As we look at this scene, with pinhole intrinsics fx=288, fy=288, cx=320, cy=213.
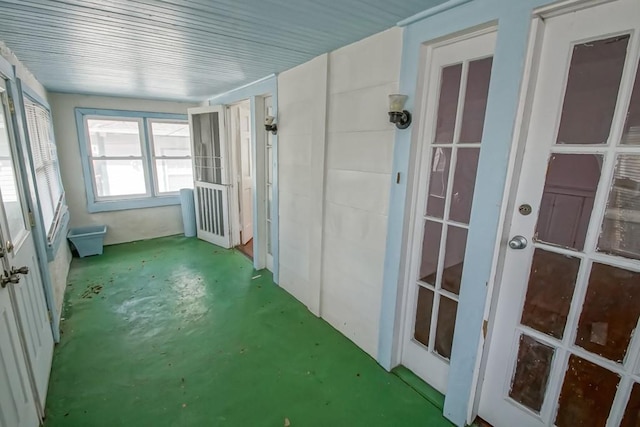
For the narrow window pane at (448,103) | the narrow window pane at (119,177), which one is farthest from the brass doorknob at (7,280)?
the narrow window pane at (119,177)

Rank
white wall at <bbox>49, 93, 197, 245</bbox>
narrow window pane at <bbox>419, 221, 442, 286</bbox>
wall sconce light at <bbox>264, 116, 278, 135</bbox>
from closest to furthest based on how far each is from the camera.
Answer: narrow window pane at <bbox>419, 221, 442, 286</bbox> → wall sconce light at <bbox>264, 116, 278, 135</bbox> → white wall at <bbox>49, 93, 197, 245</bbox>

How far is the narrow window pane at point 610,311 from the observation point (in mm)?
1166

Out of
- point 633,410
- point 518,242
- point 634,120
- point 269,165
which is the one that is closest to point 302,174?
point 269,165

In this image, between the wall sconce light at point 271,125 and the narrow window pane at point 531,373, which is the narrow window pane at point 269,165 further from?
the narrow window pane at point 531,373

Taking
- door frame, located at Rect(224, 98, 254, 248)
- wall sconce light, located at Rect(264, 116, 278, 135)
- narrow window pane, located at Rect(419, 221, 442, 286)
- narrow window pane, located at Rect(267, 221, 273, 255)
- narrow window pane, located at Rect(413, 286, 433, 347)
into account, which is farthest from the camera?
door frame, located at Rect(224, 98, 254, 248)

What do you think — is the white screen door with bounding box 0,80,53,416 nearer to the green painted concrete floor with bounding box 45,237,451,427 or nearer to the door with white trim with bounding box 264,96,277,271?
the green painted concrete floor with bounding box 45,237,451,427

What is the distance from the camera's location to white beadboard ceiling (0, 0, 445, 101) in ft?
4.87

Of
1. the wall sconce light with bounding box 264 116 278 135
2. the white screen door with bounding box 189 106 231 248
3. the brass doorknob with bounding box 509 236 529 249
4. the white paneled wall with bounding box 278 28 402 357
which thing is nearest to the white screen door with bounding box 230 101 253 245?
the white screen door with bounding box 189 106 231 248

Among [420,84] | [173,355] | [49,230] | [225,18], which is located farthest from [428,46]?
[49,230]

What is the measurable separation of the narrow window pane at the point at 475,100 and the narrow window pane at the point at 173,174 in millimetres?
4715

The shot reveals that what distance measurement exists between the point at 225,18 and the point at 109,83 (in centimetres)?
258

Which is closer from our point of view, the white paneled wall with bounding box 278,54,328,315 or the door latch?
the door latch

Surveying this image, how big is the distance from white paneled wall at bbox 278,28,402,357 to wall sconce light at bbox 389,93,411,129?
0.46ft

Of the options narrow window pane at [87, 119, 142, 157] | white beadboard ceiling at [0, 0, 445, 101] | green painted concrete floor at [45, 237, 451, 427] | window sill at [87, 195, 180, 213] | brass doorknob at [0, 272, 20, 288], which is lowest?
green painted concrete floor at [45, 237, 451, 427]
